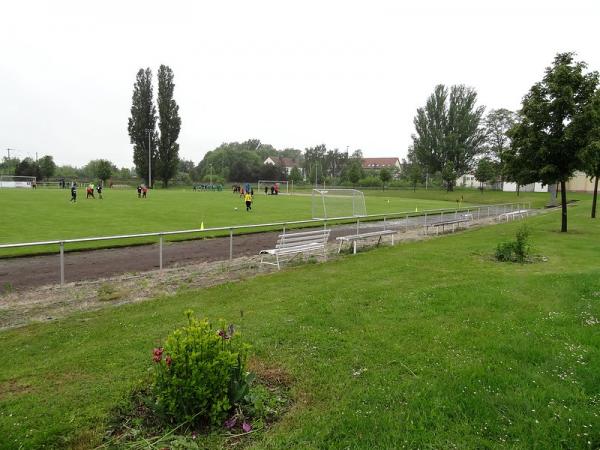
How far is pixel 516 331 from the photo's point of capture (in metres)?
5.36

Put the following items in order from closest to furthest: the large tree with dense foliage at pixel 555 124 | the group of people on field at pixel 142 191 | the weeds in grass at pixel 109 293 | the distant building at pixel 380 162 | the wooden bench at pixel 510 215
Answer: the weeds in grass at pixel 109 293
the large tree with dense foliage at pixel 555 124
the wooden bench at pixel 510 215
the group of people on field at pixel 142 191
the distant building at pixel 380 162

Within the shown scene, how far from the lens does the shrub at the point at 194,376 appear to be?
10.4 feet

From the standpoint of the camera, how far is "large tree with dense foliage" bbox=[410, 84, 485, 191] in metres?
72.2

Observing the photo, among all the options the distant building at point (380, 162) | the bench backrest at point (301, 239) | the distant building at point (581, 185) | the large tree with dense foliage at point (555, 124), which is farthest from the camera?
the distant building at point (380, 162)

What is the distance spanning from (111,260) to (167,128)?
73.6 m

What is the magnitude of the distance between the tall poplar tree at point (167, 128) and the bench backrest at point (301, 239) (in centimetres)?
7231

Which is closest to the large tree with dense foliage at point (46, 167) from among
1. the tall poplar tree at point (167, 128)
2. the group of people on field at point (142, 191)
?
the tall poplar tree at point (167, 128)

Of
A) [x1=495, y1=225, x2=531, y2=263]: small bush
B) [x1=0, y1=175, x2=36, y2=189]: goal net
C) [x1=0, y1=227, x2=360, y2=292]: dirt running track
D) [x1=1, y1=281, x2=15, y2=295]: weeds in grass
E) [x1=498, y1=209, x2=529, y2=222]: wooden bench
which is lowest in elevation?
[x1=1, y1=281, x2=15, y2=295]: weeds in grass

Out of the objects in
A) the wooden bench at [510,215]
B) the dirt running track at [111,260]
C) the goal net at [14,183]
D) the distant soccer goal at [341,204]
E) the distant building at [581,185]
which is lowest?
the dirt running track at [111,260]

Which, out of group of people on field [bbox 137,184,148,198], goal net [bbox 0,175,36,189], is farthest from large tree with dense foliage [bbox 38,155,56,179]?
group of people on field [bbox 137,184,148,198]

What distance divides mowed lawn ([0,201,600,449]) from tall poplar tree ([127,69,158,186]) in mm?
75963

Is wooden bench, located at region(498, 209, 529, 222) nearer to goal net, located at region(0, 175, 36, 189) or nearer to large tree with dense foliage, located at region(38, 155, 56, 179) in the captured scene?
goal net, located at region(0, 175, 36, 189)

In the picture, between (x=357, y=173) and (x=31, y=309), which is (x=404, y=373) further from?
(x=357, y=173)

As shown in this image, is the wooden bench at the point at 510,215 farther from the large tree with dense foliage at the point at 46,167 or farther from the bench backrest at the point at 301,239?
the large tree with dense foliage at the point at 46,167
